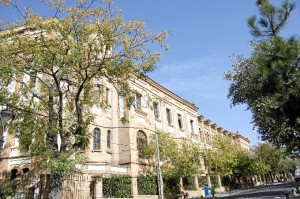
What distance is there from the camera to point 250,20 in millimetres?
9945

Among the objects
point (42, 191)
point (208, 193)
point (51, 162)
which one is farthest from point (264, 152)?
point (51, 162)

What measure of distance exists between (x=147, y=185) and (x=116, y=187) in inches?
156

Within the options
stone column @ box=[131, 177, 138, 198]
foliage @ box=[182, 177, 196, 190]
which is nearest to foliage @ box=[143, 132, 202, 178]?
stone column @ box=[131, 177, 138, 198]

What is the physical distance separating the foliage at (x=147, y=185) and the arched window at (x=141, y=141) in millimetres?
2755

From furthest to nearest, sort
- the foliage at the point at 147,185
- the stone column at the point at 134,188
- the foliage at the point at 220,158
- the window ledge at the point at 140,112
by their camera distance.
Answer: the foliage at the point at 220,158
the window ledge at the point at 140,112
the foliage at the point at 147,185
the stone column at the point at 134,188

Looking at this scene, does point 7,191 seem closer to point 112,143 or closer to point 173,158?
point 112,143

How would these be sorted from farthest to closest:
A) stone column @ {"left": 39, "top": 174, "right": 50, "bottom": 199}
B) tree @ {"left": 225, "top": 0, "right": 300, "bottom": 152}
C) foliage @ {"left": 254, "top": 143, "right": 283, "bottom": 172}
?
foliage @ {"left": 254, "top": 143, "right": 283, "bottom": 172}, stone column @ {"left": 39, "top": 174, "right": 50, "bottom": 199}, tree @ {"left": 225, "top": 0, "right": 300, "bottom": 152}

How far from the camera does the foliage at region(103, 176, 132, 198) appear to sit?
22391 millimetres

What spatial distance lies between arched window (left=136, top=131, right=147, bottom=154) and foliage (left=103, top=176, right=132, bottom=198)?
15.4ft

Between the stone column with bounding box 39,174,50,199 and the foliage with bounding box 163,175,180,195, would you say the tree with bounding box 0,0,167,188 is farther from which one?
the foliage with bounding box 163,175,180,195

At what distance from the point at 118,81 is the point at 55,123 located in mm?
3993

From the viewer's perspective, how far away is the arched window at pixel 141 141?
2801 cm

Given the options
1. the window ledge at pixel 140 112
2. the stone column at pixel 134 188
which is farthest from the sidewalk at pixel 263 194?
the window ledge at pixel 140 112

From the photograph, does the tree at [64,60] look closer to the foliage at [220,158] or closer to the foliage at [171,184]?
the foliage at [171,184]
